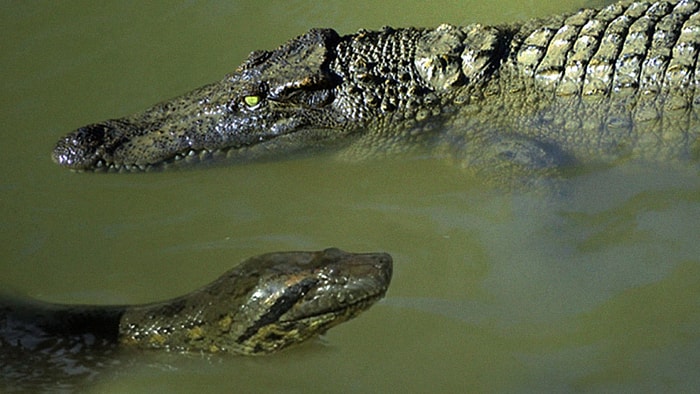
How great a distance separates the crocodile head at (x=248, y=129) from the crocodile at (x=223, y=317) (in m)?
1.24

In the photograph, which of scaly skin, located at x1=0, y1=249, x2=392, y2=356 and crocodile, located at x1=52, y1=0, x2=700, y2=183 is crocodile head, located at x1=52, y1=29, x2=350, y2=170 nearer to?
crocodile, located at x1=52, y1=0, x2=700, y2=183

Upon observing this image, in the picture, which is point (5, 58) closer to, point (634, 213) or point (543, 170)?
point (543, 170)

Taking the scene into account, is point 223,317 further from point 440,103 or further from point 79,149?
point 440,103

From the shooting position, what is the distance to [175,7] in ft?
20.5

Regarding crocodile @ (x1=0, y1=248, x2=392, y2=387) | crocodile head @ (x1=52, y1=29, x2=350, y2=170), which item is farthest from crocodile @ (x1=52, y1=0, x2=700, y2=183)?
crocodile @ (x1=0, y1=248, x2=392, y2=387)

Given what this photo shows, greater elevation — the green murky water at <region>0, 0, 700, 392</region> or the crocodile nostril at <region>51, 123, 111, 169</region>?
the crocodile nostril at <region>51, 123, 111, 169</region>

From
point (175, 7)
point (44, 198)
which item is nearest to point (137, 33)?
point (175, 7)

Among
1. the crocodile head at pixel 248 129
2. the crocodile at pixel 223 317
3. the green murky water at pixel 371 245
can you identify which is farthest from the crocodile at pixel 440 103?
the crocodile at pixel 223 317

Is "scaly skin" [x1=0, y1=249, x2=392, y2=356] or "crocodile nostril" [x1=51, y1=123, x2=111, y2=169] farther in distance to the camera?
"crocodile nostril" [x1=51, y1=123, x2=111, y2=169]

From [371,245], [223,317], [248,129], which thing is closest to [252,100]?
[248,129]

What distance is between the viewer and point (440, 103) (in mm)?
4812

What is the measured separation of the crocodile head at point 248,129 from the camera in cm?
480

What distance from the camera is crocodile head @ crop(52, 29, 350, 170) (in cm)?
480

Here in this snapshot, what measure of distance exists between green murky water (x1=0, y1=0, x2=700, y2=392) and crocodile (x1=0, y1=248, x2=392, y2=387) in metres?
0.14
